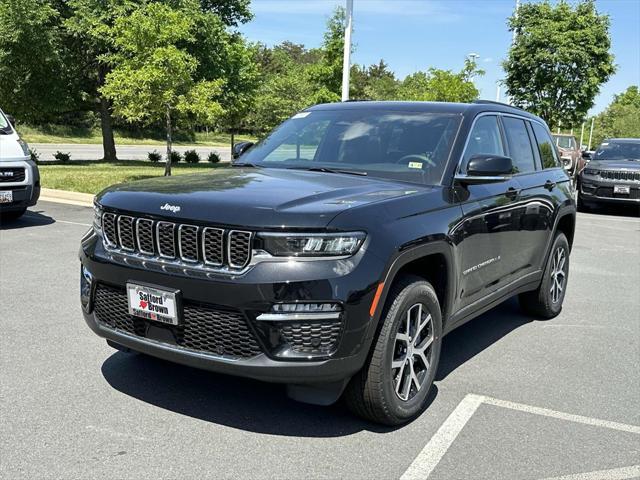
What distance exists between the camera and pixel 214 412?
384 centimetres

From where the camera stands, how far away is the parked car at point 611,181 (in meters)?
15.2

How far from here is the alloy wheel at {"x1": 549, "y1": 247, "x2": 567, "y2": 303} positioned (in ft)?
20.4

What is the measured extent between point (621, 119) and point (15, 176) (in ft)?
209

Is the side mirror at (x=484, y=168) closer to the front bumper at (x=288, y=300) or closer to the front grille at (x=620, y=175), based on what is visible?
the front bumper at (x=288, y=300)

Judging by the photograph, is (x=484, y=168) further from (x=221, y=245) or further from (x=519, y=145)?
(x=221, y=245)

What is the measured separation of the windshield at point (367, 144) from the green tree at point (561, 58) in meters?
24.4

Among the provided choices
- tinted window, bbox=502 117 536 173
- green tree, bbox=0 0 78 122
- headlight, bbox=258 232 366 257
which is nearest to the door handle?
tinted window, bbox=502 117 536 173

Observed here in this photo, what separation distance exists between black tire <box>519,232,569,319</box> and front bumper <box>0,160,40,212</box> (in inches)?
292

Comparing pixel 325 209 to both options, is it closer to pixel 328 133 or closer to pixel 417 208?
pixel 417 208

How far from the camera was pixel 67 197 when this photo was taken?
1437 centimetres

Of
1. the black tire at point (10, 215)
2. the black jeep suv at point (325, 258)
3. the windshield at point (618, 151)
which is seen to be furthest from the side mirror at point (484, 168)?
the windshield at point (618, 151)

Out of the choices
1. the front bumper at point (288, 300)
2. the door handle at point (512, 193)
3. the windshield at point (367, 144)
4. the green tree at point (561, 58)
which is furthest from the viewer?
the green tree at point (561, 58)

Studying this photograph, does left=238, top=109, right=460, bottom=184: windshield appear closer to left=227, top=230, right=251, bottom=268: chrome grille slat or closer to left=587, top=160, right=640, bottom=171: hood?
left=227, top=230, right=251, bottom=268: chrome grille slat

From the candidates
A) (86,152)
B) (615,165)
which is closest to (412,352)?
(615,165)
